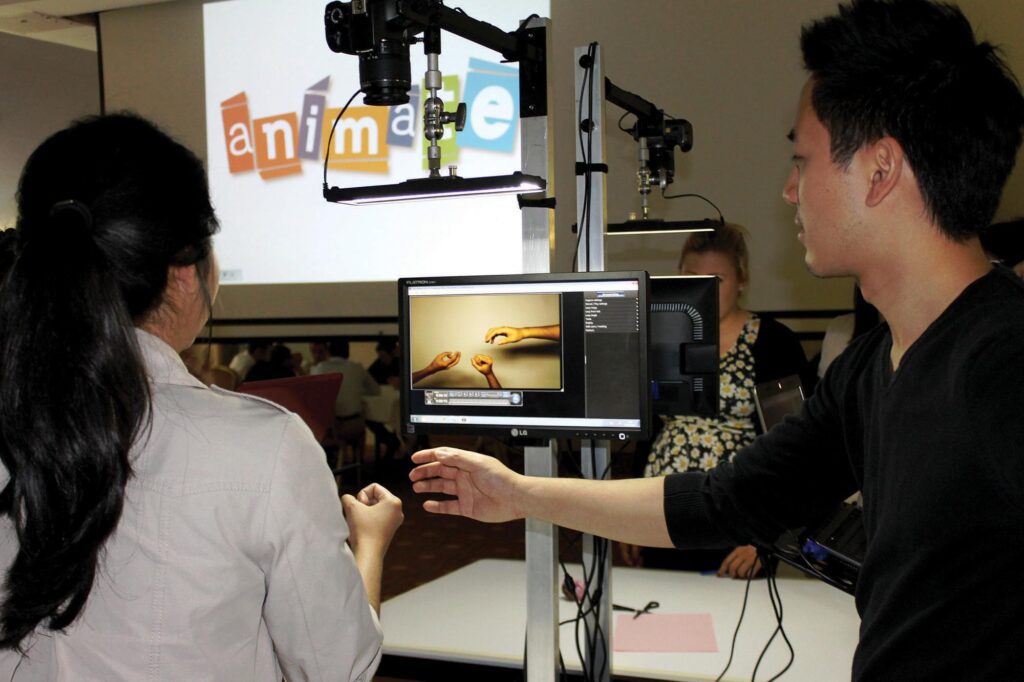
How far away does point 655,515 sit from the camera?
1.42 metres

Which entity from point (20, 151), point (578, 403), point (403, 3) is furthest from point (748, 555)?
point (20, 151)

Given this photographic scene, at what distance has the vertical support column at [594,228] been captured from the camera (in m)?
1.80

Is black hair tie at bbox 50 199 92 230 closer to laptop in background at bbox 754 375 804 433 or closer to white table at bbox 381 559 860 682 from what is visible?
white table at bbox 381 559 860 682

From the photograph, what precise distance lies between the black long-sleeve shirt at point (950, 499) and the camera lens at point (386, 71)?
84cm

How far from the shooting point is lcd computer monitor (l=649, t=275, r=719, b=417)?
182cm

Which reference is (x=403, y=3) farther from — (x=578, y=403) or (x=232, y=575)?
(x=232, y=575)

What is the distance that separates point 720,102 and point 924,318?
14.5ft

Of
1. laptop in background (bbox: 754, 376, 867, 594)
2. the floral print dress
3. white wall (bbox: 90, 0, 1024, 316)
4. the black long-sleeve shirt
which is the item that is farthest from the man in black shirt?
white wall (bbox: 90, 0, 1024, 316)

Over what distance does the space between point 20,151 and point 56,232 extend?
5.94m

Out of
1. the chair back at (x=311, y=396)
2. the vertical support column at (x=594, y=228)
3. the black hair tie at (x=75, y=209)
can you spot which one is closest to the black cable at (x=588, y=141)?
the vertical support column at (x=594, y=228)

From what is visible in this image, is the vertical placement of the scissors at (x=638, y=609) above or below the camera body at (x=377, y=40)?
below

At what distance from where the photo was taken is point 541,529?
1729 mm

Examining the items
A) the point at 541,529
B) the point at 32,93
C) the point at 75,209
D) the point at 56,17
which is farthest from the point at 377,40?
the point at 56,17

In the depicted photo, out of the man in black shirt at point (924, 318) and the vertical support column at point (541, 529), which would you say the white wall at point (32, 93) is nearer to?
the vertical support column at point (541, 529)
